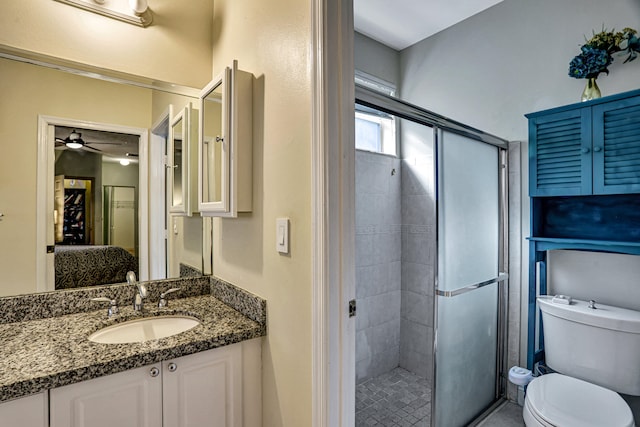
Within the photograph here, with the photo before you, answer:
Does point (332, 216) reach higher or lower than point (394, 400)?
higher

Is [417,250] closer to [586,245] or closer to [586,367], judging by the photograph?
[586,245]

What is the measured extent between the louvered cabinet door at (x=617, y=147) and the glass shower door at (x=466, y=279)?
533mm

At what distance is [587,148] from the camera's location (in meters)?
1.76

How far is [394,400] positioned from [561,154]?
1.87 metres

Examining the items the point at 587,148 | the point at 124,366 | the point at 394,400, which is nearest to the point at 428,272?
the point at 394,400

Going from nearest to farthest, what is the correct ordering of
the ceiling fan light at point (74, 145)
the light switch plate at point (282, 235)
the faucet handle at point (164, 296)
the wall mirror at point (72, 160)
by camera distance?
the light switch plate at point (282, 235) → the wall mirror at point (72, 160) → the ceiling fan light at point (74, 145) → the faucet handle at point (164, 296)

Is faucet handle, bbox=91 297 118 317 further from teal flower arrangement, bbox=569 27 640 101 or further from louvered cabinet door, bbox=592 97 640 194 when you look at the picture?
teal flower arrangement, bbox=569 27 640 101

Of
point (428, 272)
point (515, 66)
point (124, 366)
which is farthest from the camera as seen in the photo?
point (428, 272)

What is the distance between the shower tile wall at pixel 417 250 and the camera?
2.54 m

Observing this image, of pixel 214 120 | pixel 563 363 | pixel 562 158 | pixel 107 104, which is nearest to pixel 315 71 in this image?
pixel 214 120

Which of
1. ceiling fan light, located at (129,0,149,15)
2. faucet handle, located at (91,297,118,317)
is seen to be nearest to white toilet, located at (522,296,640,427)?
faucet handle, located at (91,297,118,317)

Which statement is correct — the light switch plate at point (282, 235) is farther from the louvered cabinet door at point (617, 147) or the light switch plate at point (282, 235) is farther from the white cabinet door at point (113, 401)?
the louvered cabinet door at point (617, 147)

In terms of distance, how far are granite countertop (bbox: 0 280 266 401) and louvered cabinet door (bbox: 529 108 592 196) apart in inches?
70.1

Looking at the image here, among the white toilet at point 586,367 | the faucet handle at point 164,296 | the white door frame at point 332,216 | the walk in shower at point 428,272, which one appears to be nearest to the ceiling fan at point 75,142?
the faucet handle at point 164,296
